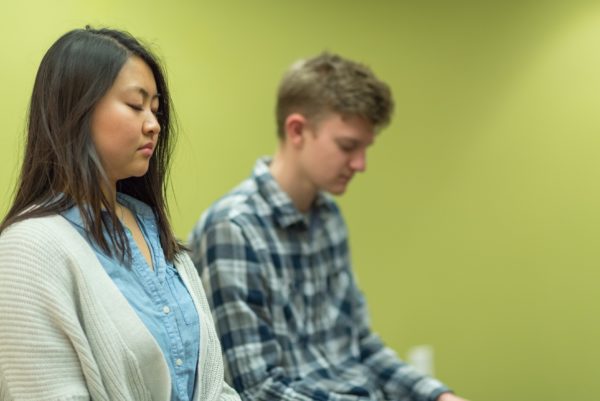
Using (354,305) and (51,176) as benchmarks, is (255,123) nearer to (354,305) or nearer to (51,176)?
(354,305)

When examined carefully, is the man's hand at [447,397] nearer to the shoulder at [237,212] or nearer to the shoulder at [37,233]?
the shoulder at [237,212]

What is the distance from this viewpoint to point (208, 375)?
1.20 m

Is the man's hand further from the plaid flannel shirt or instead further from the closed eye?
the closed eye

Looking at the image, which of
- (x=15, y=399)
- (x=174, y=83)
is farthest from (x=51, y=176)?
(x=174, y=83)

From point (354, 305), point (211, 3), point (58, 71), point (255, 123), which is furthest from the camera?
point (255, 123)

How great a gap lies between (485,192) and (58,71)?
1821 mm

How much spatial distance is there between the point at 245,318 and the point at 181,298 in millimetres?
488

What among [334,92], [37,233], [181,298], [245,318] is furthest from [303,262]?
[37,233]

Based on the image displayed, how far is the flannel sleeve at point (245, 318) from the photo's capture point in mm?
1656

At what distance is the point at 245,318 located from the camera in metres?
1.67

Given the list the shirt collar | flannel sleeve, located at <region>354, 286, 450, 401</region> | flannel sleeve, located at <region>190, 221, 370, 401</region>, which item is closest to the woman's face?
flannel sleeve, located at <region>190, 221, 370, 401</region>

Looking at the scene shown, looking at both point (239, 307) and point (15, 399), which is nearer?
point (15, 399)

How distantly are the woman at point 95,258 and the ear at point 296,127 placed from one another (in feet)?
2.36

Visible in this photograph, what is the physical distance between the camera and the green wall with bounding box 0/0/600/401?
2.57 meters
